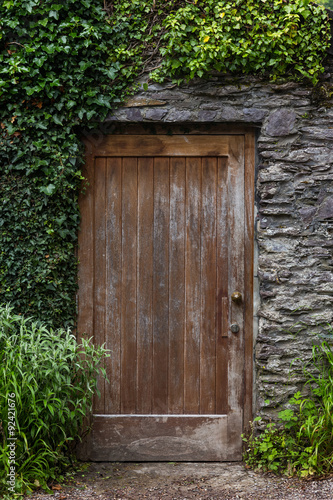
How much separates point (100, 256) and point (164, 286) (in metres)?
0.53

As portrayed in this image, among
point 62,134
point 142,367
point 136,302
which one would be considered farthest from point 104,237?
point 142,367

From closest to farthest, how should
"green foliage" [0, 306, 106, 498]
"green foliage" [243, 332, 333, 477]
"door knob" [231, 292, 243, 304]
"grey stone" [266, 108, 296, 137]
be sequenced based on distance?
"green foliage" [0, 306, 106, 498] < "green foliage" [243, 332, 333, 477] < "grey stone" [266, 108, 296, 137] < "door knob" [231, 292, 243, 304]

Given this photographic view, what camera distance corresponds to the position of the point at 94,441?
3346 millimetres

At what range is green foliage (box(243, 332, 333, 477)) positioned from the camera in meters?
2.96

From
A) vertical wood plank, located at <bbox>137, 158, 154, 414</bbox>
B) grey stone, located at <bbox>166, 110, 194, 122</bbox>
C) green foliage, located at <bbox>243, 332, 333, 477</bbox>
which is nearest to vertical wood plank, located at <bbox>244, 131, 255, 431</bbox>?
green foliage, located at <bbox>243, 332, 333, 477</bbox>

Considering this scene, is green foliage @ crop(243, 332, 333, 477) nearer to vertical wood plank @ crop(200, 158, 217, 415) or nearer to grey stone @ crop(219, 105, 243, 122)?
vertical wood plank @ crop(200, 158, 217, 415)

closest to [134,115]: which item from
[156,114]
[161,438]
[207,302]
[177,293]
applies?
[156,114]

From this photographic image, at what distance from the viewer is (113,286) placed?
3408 millimetres

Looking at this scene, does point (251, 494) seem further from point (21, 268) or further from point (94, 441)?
point (21, 268)

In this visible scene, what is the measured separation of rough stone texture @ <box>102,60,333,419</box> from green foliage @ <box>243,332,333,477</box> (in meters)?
0.10

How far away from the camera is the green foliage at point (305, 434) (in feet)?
9.71

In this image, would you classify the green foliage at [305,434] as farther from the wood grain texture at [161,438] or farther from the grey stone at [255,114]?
the grey stone at [255,114]

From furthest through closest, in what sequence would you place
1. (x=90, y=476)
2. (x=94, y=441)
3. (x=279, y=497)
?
1. (x=94, y=441)
2. (x=90, y=476)
3. (x=279, y=497)

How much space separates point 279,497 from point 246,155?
2.30 metres
